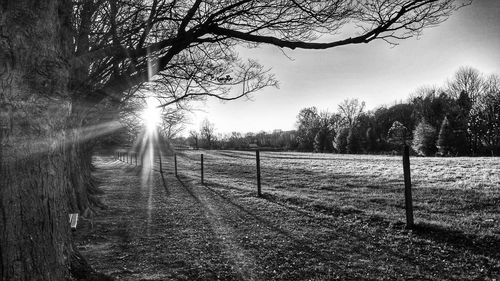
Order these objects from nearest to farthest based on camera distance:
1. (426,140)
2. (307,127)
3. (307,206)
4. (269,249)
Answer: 1. (269,249)
2. (307,206)
3. (426,140)
4. (307,127)

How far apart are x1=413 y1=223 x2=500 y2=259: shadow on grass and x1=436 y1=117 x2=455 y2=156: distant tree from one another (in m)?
41.3

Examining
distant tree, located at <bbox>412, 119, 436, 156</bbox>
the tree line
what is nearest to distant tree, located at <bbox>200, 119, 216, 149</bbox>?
the tree line

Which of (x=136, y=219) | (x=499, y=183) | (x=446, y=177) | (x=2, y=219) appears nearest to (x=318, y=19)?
(x=2, y=219)

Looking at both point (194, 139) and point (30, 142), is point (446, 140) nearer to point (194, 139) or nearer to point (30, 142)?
point (30, 142)

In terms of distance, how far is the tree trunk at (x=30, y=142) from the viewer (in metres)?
1.98

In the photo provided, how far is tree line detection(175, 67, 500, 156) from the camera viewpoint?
3969cm

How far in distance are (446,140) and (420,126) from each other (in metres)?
4.47

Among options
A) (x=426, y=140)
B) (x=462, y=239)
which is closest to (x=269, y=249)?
(x=462, y=239)

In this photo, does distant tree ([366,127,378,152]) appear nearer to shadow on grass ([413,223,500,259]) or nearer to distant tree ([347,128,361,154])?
distant tree ([347,128,361,154])

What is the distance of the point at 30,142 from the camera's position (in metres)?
2.07

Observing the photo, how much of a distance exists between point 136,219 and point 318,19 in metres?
5.96

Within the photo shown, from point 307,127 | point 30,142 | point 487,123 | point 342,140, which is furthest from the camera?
point 307,127

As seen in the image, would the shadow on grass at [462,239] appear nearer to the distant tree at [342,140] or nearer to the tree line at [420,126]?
the tree line at [420,126]

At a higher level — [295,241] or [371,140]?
[371,140]
